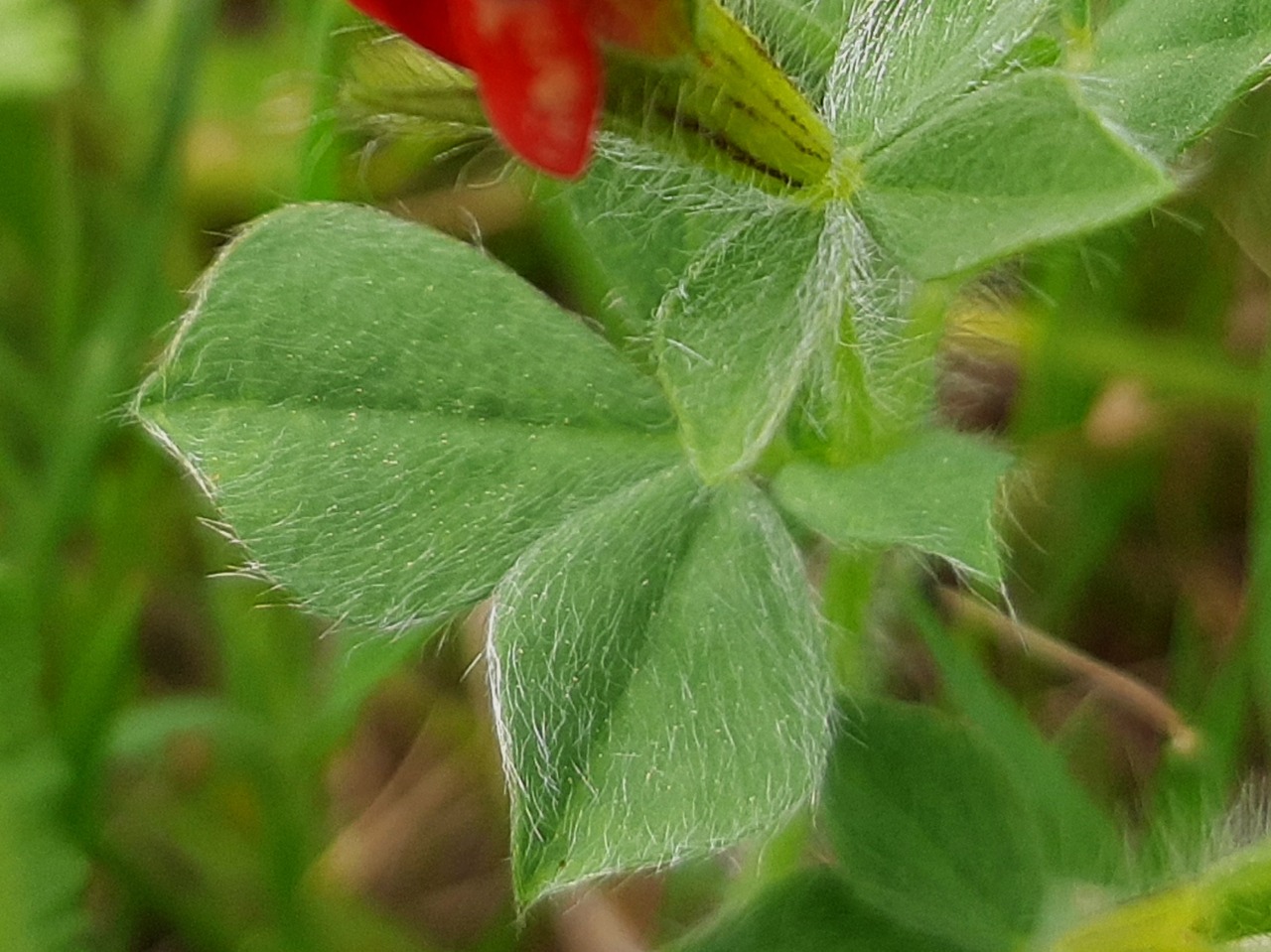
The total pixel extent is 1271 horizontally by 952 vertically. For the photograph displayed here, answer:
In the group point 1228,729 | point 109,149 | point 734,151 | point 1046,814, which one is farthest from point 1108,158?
point 109,149

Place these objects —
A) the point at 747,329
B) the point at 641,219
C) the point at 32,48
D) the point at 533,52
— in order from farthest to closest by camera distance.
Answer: the point at 32,48
the point at 641,219
the point at 747,329
the point at 533,52

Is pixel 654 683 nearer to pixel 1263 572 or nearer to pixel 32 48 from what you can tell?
pixel 1263 572

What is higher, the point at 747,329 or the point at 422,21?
the point at 422,21

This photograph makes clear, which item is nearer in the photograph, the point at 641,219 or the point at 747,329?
the point at 747,329

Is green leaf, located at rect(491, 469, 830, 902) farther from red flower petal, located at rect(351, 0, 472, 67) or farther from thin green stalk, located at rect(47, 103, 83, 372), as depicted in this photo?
thin green stalk, located at rect(47, 103, 83, 372)

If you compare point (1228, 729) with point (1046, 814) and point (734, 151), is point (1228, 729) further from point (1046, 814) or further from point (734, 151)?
point (734, 151)

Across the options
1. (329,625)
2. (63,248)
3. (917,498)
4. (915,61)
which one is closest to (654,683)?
(917,498)
